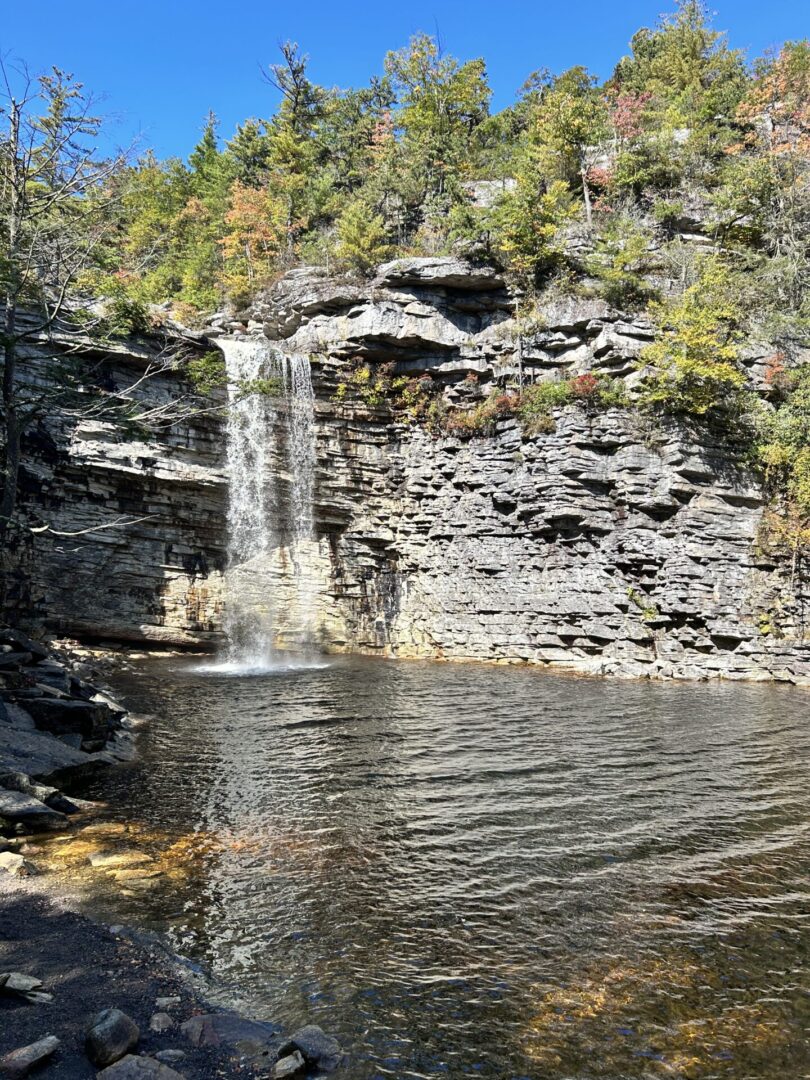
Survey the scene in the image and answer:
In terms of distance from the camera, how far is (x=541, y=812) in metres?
7.27

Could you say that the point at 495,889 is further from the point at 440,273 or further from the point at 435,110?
the point at 435,110

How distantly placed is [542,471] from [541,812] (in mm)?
15608

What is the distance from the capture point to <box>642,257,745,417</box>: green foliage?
19.4 meters

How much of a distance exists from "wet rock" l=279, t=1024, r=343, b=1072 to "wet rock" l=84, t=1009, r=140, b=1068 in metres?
0.76

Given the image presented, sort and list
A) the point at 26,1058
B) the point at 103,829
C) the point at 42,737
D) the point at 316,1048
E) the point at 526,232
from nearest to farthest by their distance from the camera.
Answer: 1. the point at 26,1058
2. the point at 316,1048
3. the point at 103,829
4. the point at 42,737
5. the point at 526,232

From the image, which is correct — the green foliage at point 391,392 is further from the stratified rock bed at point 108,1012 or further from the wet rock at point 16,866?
the stratified rock bed at point 108,1012

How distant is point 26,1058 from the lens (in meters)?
2.86

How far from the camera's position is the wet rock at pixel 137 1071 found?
2836mm

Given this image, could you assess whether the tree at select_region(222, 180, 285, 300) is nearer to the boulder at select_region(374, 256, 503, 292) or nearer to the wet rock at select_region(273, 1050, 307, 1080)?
the boulder at select_region(374, 256, 503, 292)

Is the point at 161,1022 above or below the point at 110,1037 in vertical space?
below

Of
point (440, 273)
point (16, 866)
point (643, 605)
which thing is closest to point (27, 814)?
point (16, 866)

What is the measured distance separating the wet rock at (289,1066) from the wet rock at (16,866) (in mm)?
3174

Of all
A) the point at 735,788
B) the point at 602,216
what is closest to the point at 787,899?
the point at 735,788

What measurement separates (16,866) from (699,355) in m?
20.7
